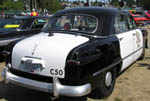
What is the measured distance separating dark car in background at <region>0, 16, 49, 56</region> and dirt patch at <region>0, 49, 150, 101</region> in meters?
2.17

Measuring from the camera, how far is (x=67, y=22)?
4.37 metres

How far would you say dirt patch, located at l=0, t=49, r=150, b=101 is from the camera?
3984mm

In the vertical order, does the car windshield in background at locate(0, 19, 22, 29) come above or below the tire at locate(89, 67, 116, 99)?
above

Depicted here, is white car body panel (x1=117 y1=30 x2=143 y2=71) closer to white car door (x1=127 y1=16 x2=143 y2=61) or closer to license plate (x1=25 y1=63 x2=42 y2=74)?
white car door (x1=127 y1=16 x2=143 y2=61)

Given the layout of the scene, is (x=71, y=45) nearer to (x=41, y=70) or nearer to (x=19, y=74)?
(x=41, y=70)

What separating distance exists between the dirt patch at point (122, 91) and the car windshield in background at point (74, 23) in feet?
4.80

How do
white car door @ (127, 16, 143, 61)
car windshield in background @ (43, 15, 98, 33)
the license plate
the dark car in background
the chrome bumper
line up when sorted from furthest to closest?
the dark car in background, white car door @ (127, 16, 143, 61), car windshield in background @ (43, 15, 98, 33), the license plate, the chrome bumper

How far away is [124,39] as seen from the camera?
4.50 m

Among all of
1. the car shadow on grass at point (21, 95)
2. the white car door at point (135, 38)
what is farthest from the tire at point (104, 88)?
the white car door at point (135, 38)

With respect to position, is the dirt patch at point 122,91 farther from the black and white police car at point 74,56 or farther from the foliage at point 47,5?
the foliage at point 47,5

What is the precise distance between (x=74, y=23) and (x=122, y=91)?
1.79 meters

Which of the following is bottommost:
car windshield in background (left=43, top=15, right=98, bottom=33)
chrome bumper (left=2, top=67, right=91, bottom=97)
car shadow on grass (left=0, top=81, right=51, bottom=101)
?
car shadow on grass (left=0, top=81, right=51, bottom=101)

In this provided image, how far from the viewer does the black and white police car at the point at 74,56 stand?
311cm

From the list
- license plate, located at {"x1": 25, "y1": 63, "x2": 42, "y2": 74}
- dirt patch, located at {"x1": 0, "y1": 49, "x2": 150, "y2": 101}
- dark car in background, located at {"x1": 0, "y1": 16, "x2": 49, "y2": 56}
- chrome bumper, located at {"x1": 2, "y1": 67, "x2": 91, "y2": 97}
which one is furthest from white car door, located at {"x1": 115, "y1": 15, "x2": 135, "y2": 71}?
dark car in background, located at {"x1": 0, "y1": 16, "x2": 49, "y2": 56}
